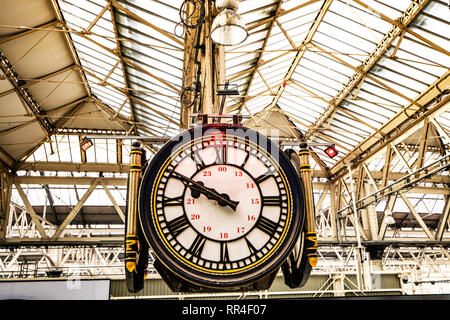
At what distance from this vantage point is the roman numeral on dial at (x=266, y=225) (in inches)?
51.3

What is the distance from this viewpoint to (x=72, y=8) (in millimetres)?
10773

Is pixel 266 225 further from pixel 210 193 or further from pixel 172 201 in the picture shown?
pixel 172 201

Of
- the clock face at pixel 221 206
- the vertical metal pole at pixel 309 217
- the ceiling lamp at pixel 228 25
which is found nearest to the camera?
the clock face at pixel 221 206

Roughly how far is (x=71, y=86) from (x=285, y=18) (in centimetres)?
800

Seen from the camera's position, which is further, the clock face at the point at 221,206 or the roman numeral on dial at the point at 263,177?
the roman numeral on dial at the point at 263,177

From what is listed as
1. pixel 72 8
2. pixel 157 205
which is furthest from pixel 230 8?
pixel 72 8

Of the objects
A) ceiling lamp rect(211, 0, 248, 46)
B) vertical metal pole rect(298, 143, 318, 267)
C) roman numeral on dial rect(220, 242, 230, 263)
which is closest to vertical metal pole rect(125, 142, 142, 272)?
roman numeral on dial rect(220, 242, 230, 263)

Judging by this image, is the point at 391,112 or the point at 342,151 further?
the point at 342,151

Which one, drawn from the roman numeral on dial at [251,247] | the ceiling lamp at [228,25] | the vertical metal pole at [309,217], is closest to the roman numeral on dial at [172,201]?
the roman numeral on dial at [251,247]

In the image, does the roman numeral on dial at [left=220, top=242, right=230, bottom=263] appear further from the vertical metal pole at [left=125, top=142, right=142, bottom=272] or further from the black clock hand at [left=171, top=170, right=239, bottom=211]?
the vertical metal pole at [left=125, top=142, right=142, bottom=272]

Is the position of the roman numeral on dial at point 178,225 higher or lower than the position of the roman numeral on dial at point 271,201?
lower

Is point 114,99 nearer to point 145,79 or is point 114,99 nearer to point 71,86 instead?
point 71,86

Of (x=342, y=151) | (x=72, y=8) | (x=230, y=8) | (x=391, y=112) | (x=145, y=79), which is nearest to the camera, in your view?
(x=230, y=8)

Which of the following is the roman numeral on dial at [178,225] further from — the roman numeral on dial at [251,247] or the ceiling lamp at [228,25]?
the ceiling lamp at [228,25]
